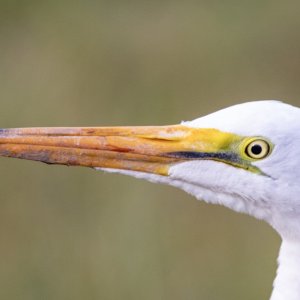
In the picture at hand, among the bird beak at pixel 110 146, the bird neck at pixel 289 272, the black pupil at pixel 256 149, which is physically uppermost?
the black pupil at pixel 256 149

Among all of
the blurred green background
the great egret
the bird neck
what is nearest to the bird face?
the great egret

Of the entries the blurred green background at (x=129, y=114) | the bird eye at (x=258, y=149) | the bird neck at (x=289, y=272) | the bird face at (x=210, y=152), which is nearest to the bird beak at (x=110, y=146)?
the bird face at (x=210, y=152)

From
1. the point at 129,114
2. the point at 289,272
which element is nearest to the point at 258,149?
the point at 289,272

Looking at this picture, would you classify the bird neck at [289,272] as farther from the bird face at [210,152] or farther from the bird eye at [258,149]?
the bird eye at [258,149]

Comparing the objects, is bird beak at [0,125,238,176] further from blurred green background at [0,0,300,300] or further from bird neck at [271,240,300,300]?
blurred green background at [0,0,300,300]

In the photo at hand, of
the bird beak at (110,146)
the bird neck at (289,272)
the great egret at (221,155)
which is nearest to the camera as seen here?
the great egret at (221,155)

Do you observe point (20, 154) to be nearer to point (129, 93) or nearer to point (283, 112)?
point (283, 112)

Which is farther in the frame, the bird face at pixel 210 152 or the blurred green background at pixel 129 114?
the blurred green background at pixel 129 114
